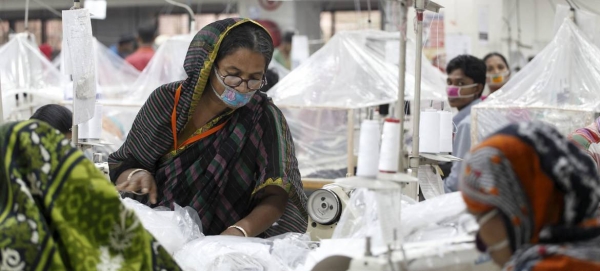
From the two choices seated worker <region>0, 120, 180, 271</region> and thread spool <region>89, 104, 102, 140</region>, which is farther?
thread spool <region>89, 104, 102, 140</region>

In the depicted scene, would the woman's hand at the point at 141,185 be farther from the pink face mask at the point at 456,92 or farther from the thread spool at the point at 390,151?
the pink face mask at the point at 456,92

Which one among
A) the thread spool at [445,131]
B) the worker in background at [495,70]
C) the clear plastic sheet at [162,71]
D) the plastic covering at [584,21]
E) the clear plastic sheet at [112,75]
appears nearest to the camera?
the thread spool at [445,131]

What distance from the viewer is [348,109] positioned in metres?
5.70

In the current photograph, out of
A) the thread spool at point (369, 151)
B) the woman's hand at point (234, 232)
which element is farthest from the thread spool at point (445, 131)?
the thread spool at point (369, 151)

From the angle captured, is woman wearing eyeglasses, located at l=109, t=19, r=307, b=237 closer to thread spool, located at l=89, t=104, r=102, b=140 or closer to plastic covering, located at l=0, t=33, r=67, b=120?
thread spool, located at l=89, t=104, r=102, b=140

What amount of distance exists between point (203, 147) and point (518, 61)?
9.58m

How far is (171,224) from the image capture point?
2.76m

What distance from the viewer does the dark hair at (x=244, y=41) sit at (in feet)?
9.49

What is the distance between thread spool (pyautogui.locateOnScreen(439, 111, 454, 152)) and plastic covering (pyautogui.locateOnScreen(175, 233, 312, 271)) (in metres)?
0.82

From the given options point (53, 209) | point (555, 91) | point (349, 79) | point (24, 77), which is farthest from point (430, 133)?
point (24, 77)

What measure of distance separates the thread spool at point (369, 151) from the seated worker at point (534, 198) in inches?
14.4

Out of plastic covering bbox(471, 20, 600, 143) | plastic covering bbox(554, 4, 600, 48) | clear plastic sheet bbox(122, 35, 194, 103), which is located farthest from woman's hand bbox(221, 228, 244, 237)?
clear plastic sheet bbox(122, 35, 194, 103)

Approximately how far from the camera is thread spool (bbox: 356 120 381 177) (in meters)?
2.08

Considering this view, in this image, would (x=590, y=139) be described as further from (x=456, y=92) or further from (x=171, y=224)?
(x=456, y=92)
